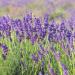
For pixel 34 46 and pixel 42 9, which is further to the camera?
pixel 42 9

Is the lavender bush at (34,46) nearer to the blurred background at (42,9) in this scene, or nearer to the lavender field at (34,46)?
the lavender field at (34,46)

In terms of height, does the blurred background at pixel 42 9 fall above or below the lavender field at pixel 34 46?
above

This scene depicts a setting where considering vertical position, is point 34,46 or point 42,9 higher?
point 42,9

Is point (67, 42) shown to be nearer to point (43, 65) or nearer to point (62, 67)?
point (43, 65)

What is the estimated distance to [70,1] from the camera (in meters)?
15.5

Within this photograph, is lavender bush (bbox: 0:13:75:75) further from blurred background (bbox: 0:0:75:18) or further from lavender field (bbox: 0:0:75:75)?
blurred background (bbox: 0:0:75:18)

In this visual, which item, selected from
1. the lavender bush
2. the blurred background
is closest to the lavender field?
the lavender bush

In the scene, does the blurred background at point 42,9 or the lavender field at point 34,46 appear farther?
the blurred background at point 42,9

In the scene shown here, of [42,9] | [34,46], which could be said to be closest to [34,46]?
[34,46]

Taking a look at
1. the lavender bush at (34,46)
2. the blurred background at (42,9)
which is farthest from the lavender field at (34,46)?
the blurred background at (42,9)

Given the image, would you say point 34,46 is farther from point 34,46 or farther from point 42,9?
point 42,9

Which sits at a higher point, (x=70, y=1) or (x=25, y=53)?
(x=70, y=1)

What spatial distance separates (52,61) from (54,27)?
1.40 feet

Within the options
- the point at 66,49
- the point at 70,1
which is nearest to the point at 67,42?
the point at 66,49
